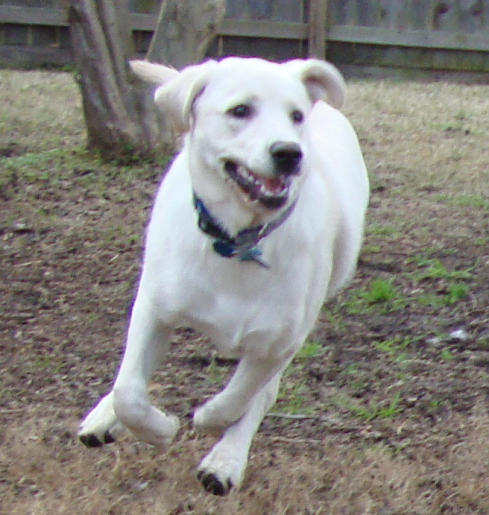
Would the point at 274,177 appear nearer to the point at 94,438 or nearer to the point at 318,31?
the point at 94,438

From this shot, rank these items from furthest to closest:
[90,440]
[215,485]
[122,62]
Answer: [122,62]
[90,440]
[215,485]

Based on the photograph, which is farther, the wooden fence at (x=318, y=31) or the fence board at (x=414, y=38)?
A: the fence board at (x=414, y=38)

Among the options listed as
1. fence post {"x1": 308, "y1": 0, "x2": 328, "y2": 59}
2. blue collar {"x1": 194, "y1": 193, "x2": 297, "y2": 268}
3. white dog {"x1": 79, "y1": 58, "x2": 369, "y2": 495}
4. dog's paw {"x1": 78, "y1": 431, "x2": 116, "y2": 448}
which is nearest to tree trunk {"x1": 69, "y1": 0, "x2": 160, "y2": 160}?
white dog {"x1": 79, "y1": 58, "x2": 369, "y2": 495}

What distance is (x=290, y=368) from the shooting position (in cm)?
410

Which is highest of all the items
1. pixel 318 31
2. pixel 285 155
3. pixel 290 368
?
pixel 285 155

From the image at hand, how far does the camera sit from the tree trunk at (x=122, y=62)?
661 centimetres

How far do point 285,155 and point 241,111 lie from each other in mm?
214

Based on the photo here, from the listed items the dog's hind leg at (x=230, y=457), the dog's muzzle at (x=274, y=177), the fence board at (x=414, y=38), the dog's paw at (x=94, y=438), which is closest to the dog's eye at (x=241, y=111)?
the dog's muzzle at (x=274, y=177)

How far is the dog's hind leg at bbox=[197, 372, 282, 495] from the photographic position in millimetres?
3197

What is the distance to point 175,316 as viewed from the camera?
2.98 meters

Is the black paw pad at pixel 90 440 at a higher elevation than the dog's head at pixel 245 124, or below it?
below

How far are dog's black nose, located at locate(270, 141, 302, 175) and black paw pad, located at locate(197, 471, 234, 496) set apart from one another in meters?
1.04

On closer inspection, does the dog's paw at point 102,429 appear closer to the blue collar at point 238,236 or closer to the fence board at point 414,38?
the blue collar at point 238,236

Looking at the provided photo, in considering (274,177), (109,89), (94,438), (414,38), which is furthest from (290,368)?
(414,38)
